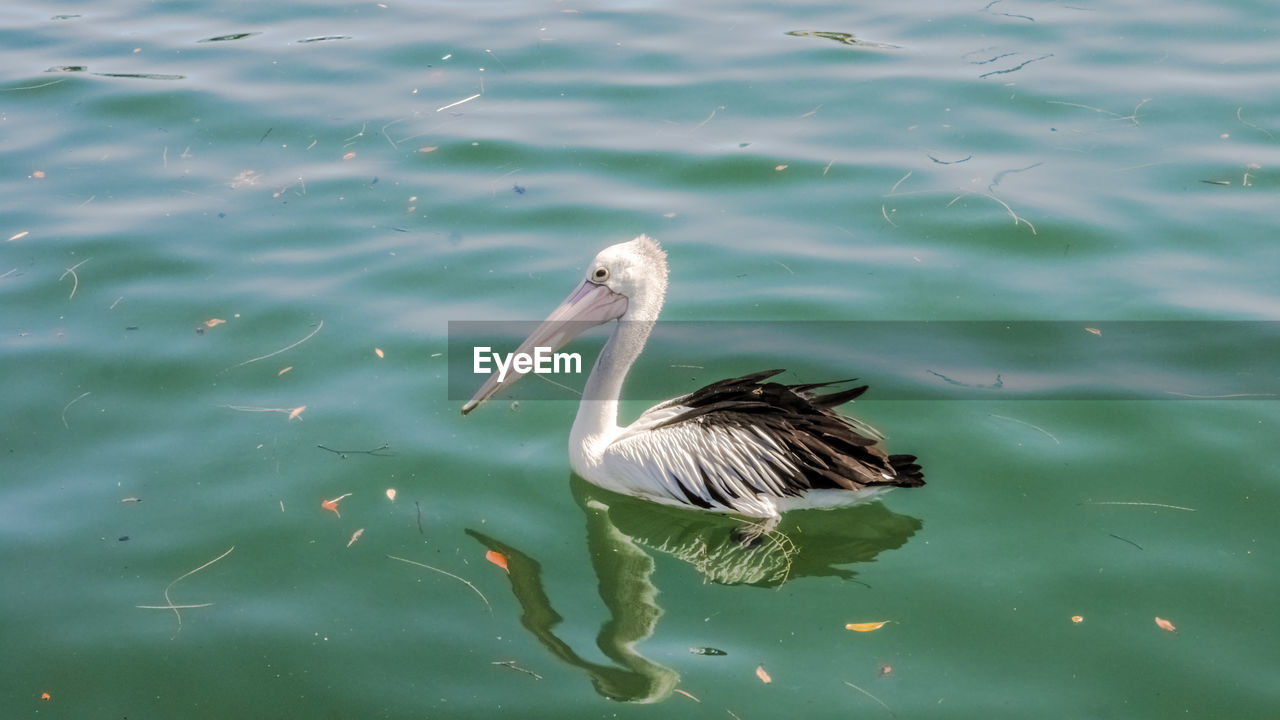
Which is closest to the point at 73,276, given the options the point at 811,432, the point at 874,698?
the point at 811,432

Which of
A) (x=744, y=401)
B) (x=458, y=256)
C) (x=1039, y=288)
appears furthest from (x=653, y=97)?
(x=744, y=401)

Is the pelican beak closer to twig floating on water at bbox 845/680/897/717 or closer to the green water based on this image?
the green water

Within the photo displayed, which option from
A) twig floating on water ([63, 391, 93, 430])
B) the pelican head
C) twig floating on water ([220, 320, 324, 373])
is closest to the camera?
the pelican head

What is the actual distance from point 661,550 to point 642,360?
1.48 m

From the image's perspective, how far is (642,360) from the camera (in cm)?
622

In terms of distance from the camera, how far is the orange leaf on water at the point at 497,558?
4875 millimetres

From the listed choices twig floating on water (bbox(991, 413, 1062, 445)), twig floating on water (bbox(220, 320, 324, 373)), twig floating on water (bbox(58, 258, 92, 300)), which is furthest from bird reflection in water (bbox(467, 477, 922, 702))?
twig floating on water (bbox(58, 258, 92, 300))

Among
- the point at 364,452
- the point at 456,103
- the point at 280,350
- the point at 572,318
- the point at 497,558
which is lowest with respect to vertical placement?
the point at 497,558

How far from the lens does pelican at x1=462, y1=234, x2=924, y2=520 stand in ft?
15.8

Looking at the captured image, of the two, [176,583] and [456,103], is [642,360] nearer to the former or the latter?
[176,583]

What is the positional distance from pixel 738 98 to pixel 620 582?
5.00 meters

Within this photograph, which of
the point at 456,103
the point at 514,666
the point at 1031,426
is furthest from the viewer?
the point at 456,103

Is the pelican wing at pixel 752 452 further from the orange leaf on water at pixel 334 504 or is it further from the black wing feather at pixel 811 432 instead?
the orange leaf on water at pixel 334 504

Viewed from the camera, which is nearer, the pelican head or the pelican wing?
the pelican wing
